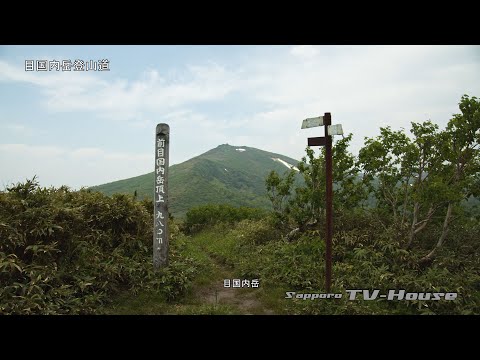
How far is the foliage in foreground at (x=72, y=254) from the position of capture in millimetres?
5652

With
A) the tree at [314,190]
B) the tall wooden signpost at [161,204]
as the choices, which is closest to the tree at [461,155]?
the tree at [314,190]

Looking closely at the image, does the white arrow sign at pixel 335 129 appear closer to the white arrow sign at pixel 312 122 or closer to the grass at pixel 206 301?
the white arrow sign at pixel 312 122

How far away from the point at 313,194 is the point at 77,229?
7.36m

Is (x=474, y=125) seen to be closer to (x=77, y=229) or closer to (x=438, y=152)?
(x=438, y=152)

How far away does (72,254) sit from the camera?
672cm

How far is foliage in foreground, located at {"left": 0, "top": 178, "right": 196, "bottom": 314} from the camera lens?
18.5ft

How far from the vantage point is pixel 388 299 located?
241 inches

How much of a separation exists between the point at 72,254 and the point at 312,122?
597 centimetres

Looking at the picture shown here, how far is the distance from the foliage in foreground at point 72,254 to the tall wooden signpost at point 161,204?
1.25ft

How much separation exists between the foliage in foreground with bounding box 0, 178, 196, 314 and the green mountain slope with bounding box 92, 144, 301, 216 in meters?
2.34

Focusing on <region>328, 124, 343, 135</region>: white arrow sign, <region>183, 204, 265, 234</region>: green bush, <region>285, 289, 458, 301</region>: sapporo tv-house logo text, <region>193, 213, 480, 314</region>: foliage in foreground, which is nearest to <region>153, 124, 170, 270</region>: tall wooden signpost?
<region>193, 213, 480, 314</region>: foliage in foreground

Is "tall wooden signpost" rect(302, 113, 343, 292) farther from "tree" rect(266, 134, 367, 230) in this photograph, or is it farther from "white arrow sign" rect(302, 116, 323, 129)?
"tree" rect(266, 134, 367, 230)

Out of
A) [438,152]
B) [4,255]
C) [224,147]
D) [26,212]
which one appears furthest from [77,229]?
[224,147]

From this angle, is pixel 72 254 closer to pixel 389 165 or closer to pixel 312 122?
pixel 312 122
